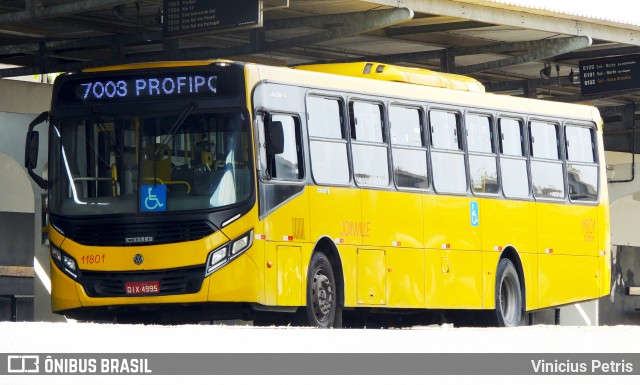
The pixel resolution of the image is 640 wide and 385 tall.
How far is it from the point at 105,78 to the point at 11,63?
12.9m

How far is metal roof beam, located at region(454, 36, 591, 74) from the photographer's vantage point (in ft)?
94.0

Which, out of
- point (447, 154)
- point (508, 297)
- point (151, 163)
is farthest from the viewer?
point (508, 297)

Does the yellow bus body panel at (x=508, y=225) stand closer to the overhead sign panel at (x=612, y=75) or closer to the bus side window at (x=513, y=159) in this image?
the bus side window at (x=513, y=159)

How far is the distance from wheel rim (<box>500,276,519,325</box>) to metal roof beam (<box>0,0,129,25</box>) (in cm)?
617

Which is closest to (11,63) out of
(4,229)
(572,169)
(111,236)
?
(4,229)

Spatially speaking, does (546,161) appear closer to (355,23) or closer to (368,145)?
(355,23)

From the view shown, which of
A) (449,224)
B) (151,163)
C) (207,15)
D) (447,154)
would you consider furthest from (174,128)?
(207,15)

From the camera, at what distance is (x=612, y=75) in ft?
105

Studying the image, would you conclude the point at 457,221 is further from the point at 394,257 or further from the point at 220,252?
the point at 220,252

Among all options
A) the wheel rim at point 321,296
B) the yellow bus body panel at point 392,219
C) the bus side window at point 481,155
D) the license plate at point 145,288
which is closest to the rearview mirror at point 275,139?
the wheel rim at point 321,296

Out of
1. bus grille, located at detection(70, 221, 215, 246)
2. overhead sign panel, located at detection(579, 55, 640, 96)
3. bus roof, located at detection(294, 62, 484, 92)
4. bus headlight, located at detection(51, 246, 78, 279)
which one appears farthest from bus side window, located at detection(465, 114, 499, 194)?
overhead sign panel, located at detection(579, 55, 640, 96)

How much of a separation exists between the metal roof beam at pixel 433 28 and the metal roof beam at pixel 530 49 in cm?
102

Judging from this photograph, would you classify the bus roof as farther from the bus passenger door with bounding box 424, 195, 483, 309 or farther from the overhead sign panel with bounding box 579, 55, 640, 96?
→ the overhead sign panel with bounding box 579, 55, 640, 96

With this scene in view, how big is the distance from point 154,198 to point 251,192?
1015 millimetres
